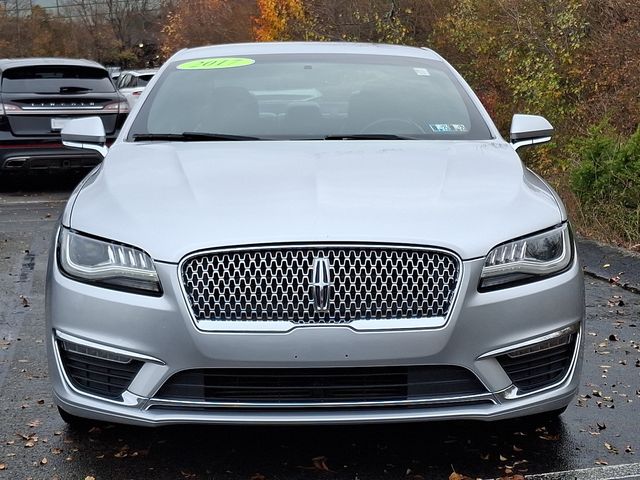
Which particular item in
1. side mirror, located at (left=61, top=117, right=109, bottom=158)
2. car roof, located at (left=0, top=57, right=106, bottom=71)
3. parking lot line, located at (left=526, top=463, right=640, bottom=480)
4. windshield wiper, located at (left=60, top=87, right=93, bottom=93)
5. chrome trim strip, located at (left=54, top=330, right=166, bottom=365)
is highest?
chrome trim strip, located at (left=54, top=330, right=166, bottom=365)

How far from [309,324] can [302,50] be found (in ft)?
8.56

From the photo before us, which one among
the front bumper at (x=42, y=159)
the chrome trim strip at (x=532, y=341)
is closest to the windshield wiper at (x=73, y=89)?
the front bumper at (x=42, y=159)

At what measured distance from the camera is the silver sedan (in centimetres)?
338

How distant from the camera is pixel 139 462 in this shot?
12.6 feet

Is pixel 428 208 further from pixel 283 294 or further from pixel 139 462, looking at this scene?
pixel 139 462

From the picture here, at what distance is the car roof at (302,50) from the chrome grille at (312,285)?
2.38 meters

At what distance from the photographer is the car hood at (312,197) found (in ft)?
11.3

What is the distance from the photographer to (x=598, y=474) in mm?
3693

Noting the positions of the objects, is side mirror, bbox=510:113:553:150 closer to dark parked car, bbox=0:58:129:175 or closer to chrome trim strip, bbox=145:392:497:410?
chrome trim strip, bbox=145:392:497:410

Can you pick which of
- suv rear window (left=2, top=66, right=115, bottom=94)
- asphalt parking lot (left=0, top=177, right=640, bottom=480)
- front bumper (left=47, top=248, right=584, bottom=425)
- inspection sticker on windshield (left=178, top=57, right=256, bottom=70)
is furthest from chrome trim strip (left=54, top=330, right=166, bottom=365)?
suv rear window (left=2, top=66, right=115, bottom=94)

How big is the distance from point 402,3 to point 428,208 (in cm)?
1711

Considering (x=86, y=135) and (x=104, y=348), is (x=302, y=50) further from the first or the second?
(x=104, y=348)

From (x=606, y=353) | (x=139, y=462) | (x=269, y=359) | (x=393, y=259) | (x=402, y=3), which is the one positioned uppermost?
(x=393, y=259)

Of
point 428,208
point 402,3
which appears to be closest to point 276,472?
point 428,208
